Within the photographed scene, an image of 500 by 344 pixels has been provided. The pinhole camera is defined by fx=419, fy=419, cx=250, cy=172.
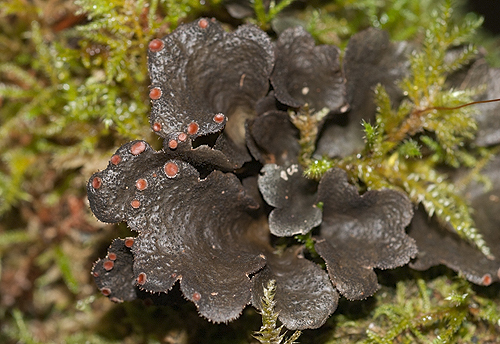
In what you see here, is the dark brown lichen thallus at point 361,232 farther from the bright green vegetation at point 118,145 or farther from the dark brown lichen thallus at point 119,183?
the dark brown lichen thallus at point 119,183

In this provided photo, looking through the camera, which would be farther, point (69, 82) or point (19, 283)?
point (19, 283)

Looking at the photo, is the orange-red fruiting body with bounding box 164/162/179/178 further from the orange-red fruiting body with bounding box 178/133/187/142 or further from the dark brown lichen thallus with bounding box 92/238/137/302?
the dark brown lichen thallus with bounding box 92/238/137/302

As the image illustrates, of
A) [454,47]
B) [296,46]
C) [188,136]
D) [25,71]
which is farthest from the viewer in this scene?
[25,71]

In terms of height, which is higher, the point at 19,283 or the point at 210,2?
the point at 210,2

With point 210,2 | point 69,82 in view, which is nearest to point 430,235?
point 210,2

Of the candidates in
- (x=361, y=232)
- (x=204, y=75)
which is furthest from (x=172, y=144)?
(x=361, y=232)

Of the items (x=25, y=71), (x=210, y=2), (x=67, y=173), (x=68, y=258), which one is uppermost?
(x=210, y=2)

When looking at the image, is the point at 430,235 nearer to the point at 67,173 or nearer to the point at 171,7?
the point at 171,7
